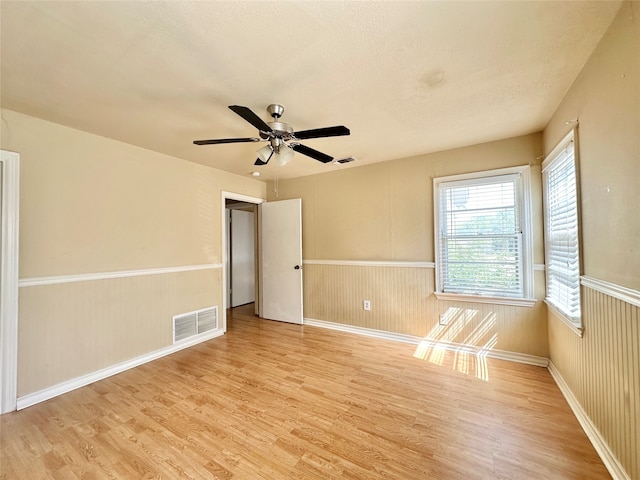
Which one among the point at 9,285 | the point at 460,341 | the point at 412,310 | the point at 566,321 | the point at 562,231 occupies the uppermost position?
the point at 562,231

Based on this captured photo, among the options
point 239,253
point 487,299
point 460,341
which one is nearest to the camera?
point 487,299

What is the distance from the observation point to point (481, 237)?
304 centimetres

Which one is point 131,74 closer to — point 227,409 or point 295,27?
point 295,27

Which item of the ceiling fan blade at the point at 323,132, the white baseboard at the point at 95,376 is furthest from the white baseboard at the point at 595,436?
the white baseboard at the point at 95,376

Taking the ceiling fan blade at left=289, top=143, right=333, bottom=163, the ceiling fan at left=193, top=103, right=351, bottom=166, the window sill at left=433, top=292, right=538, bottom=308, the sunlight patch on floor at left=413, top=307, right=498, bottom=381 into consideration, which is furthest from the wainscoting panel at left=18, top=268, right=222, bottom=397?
the window sill at left=433, top=292, right=538, bottom=308

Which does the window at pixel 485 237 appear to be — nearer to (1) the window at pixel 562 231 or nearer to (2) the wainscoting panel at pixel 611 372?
(1) the window at pixel 562 231

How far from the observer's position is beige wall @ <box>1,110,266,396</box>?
225 centimetres

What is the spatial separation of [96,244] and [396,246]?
3356 millimetres

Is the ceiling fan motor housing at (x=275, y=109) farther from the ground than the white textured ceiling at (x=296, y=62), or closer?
closer

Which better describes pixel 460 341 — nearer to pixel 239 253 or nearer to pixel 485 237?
pixel 485 237

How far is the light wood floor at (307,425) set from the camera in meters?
1.55

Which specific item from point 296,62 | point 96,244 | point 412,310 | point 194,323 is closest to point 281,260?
point 194,323

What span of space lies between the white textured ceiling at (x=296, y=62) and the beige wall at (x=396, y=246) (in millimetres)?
678

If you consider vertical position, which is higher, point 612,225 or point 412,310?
point 612,225
